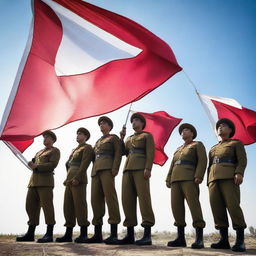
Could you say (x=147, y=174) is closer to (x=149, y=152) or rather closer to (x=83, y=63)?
(x=149, y=152)

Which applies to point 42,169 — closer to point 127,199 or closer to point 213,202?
point 127,199

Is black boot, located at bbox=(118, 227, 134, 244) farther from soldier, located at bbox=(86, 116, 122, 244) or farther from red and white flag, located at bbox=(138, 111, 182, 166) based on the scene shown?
red and white flag, located at bbox=(138, 111, 182, 166)

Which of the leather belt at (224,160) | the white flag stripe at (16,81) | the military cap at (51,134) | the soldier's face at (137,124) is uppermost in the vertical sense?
the white flag stripe at (16,81)

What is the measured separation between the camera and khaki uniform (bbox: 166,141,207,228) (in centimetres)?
580

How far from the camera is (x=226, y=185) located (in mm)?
5652

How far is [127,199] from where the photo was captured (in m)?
6.12

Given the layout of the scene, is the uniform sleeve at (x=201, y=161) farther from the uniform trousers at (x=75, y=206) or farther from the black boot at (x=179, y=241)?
the uniform trousers at (x=75, y=206)

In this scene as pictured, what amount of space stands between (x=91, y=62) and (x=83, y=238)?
126 inches

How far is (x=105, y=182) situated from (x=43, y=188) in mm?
1347

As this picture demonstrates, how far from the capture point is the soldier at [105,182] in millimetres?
6098

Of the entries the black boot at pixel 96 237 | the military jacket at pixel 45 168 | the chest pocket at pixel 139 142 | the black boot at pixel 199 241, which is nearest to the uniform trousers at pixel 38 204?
the military jacket at pixel 45 168

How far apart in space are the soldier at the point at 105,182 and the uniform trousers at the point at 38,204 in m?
0.94

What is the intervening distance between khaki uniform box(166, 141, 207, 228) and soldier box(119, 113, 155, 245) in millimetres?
442

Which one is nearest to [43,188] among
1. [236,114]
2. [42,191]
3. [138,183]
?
[42,191]
